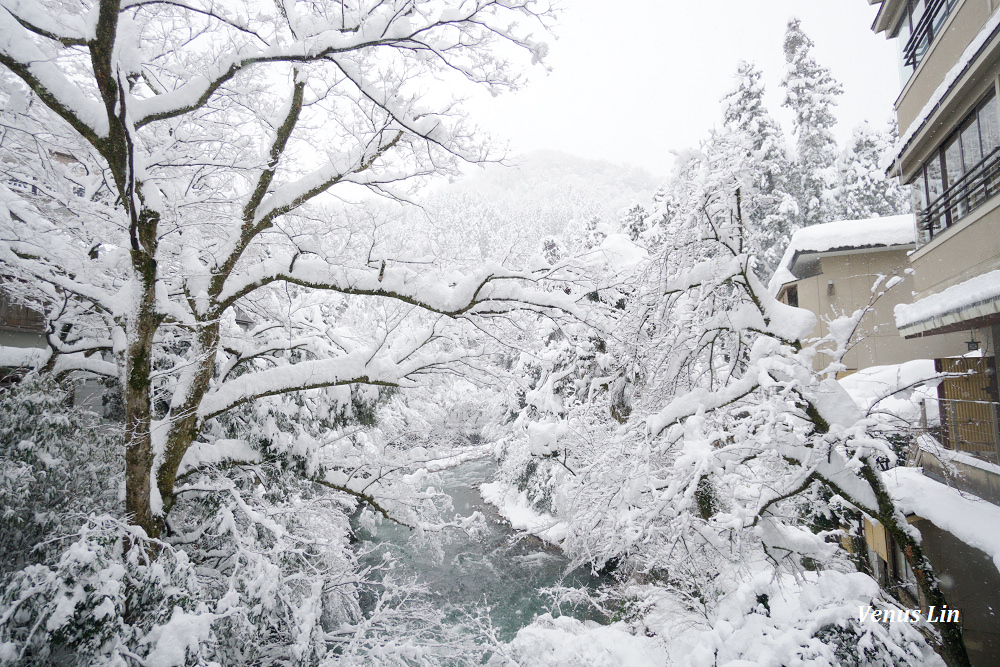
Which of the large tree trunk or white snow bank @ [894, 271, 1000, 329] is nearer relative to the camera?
the large tree trunk

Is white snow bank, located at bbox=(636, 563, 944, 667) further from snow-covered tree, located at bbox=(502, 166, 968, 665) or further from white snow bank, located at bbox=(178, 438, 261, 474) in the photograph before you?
white snow bank, located at bbox=(178, 438, 261, 474)

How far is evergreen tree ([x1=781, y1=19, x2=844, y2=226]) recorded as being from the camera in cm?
2555

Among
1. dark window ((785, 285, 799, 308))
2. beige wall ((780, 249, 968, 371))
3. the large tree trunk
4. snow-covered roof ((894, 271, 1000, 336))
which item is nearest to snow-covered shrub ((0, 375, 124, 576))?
the large tree trunk

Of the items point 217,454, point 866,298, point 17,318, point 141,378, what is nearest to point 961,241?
point 866,298

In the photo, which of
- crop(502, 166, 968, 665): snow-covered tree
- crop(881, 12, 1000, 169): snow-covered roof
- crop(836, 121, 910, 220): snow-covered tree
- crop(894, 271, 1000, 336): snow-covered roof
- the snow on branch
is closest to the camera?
crop(502, 166, 968, 665): snow-covered tree

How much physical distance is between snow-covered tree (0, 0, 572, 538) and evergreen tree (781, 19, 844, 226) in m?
27.1

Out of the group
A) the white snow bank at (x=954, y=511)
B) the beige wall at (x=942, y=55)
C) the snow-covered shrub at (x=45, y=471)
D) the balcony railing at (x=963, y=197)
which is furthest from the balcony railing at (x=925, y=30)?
the snow-covered shrub at (x=45, y=471)

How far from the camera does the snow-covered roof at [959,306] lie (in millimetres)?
5621

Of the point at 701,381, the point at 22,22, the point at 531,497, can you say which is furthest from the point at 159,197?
the point at 531,497

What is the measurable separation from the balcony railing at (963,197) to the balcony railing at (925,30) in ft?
8.69

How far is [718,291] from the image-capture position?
18.7 ft

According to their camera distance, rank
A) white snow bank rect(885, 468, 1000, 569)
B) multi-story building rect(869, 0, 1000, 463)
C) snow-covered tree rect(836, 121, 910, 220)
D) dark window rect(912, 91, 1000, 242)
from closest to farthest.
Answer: white snow bank rect(885, 468, 1000, 569), multi-story building rect(869, 0, 1000, 463), dark window rect(912, 91, 1000, 242), snow-covered tree rect(836, 121, 910, 220)

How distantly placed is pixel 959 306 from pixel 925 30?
20.1ft

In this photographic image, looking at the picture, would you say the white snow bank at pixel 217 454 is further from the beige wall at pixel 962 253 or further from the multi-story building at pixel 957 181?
the beige wall at pixel 962 253
